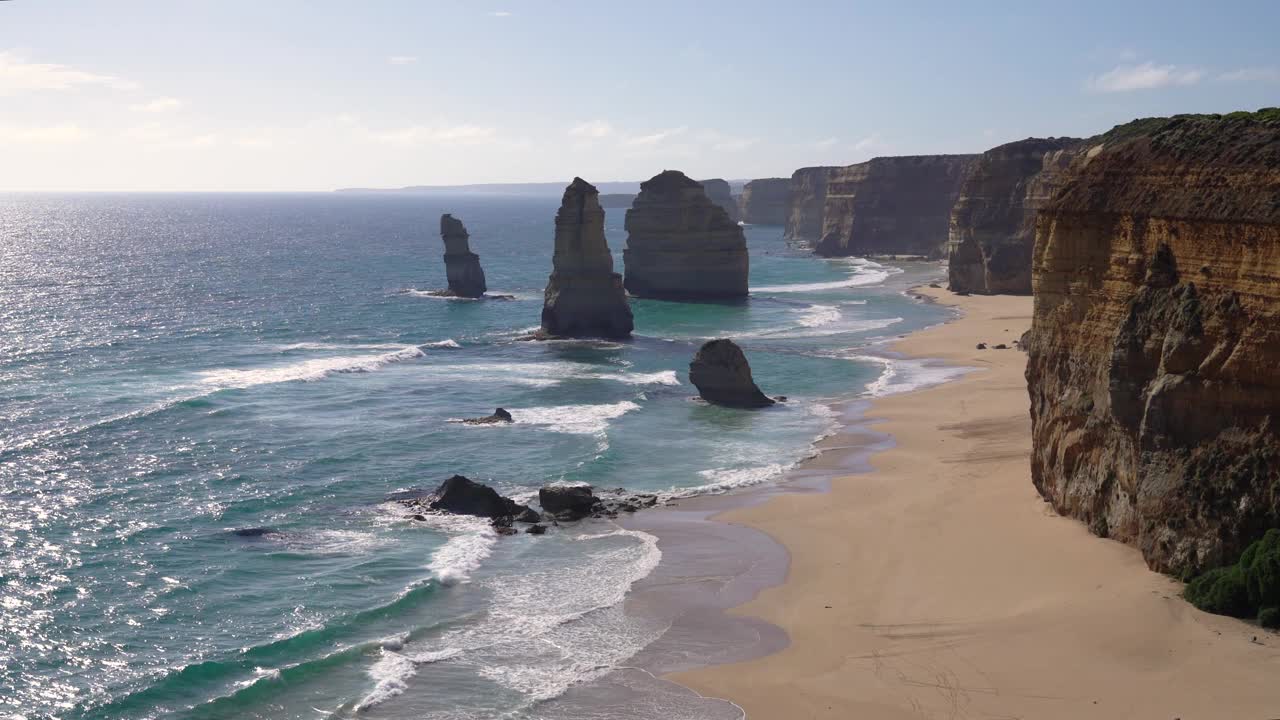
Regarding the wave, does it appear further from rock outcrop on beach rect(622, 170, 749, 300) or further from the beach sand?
the beach sand

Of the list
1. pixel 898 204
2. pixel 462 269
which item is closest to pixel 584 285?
pixel 462 269

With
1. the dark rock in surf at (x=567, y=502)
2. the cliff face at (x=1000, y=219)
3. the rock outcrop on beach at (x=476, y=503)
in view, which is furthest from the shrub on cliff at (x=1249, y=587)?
the cliff face at (x=1000, y=219)

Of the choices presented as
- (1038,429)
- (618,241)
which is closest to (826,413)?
(1038,429)

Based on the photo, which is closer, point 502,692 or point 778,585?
point 502,692

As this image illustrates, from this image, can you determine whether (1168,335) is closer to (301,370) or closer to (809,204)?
(301,370)

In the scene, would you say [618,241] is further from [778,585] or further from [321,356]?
[778,585]

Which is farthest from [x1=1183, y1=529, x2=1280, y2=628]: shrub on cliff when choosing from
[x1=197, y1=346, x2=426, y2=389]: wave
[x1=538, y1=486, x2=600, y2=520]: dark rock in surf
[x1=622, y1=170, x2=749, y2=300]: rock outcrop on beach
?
[x1=622, y1=170, x2=749, y2=300]: rock outcrop on beach
